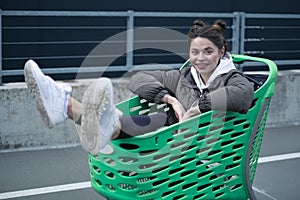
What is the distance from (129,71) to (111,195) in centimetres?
354

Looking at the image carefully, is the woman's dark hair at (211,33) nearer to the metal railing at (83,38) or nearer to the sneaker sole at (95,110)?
the sneaker sole at (95,110)

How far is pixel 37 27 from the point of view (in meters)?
6.64

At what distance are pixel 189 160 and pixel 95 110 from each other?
627mm

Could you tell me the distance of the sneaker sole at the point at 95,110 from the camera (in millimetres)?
2533

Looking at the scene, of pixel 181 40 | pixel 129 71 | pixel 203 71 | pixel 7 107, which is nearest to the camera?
pixel 203 71

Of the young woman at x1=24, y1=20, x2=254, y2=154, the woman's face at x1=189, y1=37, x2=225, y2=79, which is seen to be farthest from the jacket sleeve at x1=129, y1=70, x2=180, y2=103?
the woman's face at x1=189, y1=37, x2=225, y2=79

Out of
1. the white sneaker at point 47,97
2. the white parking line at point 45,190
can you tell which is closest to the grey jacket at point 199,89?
the white sneaker at point 47,97

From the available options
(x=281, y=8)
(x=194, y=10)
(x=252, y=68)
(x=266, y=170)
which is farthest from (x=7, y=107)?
(x=281, y=8)

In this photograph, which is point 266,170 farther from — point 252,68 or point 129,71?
point 252,68

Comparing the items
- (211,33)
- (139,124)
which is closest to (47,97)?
(139,124)

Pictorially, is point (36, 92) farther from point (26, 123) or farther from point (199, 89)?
point (26, 123)

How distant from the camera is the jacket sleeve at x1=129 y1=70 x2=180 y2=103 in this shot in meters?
3.34

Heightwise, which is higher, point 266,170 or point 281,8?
point 281,8

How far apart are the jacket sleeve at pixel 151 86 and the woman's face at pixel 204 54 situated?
0.94 ft
